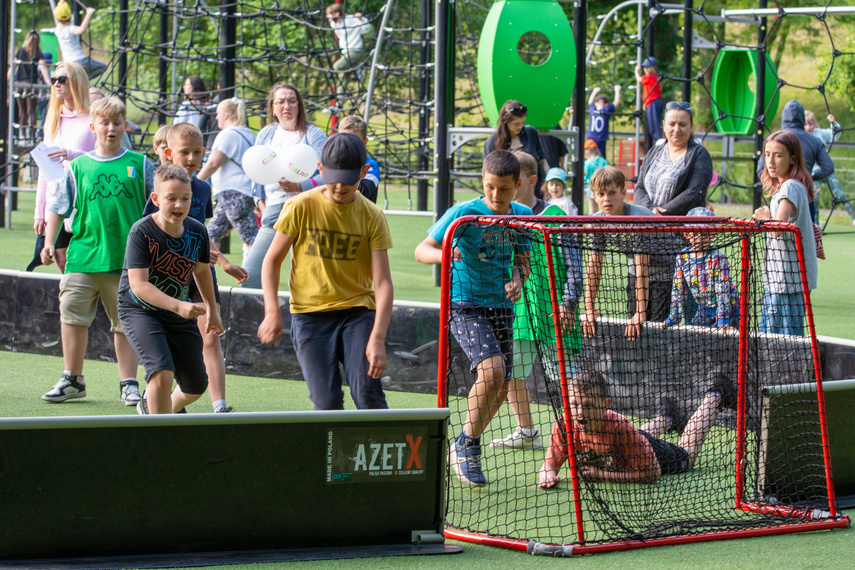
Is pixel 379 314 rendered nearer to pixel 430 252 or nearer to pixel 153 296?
pixel 430 252

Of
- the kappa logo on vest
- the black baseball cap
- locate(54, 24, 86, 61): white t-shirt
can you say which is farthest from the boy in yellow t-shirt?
locate(54, 24, 86, 61): white t-shirt

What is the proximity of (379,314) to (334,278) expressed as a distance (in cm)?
28

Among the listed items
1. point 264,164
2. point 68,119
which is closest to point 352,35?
point 264,164

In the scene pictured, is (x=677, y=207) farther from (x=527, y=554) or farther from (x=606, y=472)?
(x=527, y=554)

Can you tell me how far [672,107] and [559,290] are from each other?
302 cm

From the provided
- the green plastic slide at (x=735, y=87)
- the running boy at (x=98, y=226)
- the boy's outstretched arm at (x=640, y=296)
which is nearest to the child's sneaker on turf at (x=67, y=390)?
the running boy at (x=98, y=226)

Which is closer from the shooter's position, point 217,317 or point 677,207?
point 217,317

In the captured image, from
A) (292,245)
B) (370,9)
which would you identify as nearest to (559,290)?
(292,245)

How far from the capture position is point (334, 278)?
454cm

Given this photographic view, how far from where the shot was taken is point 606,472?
15.3ft

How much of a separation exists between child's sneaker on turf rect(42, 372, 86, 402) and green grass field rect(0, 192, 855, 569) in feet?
0.17

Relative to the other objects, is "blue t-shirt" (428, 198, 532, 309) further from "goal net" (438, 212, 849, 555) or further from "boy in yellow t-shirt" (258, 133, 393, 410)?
"boy in yellow t-shirt" (258, 133, 393, 410)

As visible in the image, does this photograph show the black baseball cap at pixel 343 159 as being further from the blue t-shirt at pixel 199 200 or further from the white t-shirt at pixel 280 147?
the white t-shirt at pixel 280 147

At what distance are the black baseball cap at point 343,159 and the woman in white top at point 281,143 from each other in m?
3.11
